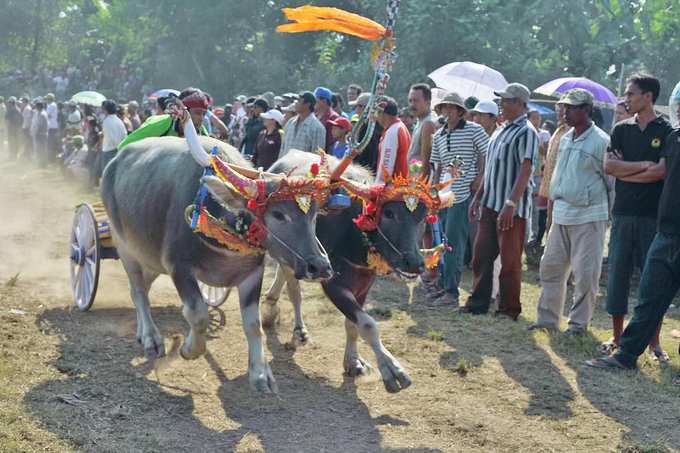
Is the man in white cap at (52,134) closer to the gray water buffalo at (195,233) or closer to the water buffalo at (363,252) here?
the gray water buffalo at (195,233)

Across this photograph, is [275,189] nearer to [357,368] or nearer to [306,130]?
[357,368]

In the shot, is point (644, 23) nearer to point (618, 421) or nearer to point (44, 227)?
point (44, 227)

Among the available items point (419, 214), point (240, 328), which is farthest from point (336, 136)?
point (419, 214)

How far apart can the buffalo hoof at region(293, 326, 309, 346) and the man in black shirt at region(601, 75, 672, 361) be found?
2.61 m

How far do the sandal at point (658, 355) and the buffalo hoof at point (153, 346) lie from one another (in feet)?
13.5

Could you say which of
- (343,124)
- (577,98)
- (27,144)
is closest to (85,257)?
(343,124)

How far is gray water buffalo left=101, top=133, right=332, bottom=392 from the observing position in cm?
537

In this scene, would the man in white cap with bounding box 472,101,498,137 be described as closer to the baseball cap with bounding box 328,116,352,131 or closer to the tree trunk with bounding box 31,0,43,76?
the baseball cap with bounding box 328,116,352,131

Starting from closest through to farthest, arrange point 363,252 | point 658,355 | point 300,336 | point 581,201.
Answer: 1. point 363,252
2. point 658,355
3. point 581,201
4. point 300,336

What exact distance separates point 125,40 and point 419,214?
39.8 meters

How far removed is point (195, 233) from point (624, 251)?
358 cm

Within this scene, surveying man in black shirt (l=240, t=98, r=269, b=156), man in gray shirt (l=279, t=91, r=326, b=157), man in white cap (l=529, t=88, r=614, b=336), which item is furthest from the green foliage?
man in white cap (l=529, t=88, r=614, b=336)

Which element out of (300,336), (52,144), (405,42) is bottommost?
(52,144)

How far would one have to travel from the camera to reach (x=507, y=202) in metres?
7.67
